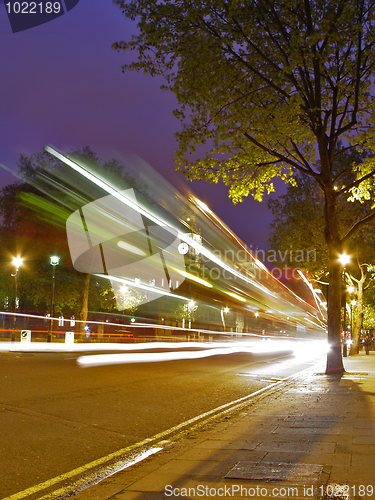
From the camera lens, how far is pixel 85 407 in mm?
8484

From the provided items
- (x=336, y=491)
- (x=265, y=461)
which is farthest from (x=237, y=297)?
(x=336, y=491)

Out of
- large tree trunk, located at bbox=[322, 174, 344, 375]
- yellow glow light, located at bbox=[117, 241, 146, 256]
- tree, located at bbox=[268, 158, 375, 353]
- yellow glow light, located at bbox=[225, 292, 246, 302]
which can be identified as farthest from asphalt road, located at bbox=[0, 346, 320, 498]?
yellow glow light, located at bbox=[225, 292, 246, 302]

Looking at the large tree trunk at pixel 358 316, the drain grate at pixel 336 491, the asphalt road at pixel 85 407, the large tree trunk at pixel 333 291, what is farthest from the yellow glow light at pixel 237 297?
the drain grate at pixel 336 491

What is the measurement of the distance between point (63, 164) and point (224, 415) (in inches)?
1225

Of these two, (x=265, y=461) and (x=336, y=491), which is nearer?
(x=336, y=491)

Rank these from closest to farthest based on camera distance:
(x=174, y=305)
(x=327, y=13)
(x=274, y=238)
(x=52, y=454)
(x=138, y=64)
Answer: (x=52, y=454)
(x=327, y=13)
(x=138, y=64)
(x=274, y=238)
(x=174, y=305)

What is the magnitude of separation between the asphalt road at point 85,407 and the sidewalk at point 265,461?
0.88 meters

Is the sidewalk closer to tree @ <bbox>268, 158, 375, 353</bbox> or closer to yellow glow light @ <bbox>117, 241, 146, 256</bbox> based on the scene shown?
tree @ <bbox>268, 158, 375, 353</bbox>

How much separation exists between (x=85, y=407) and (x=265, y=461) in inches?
178

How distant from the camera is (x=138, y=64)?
45.6 ft

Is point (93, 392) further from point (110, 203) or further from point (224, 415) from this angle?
point (110, 203)

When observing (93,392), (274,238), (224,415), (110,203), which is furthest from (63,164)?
(224,415)

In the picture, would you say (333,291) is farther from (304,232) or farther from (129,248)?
(129,248)

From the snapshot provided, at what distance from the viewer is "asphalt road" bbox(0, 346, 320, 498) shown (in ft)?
17.4
